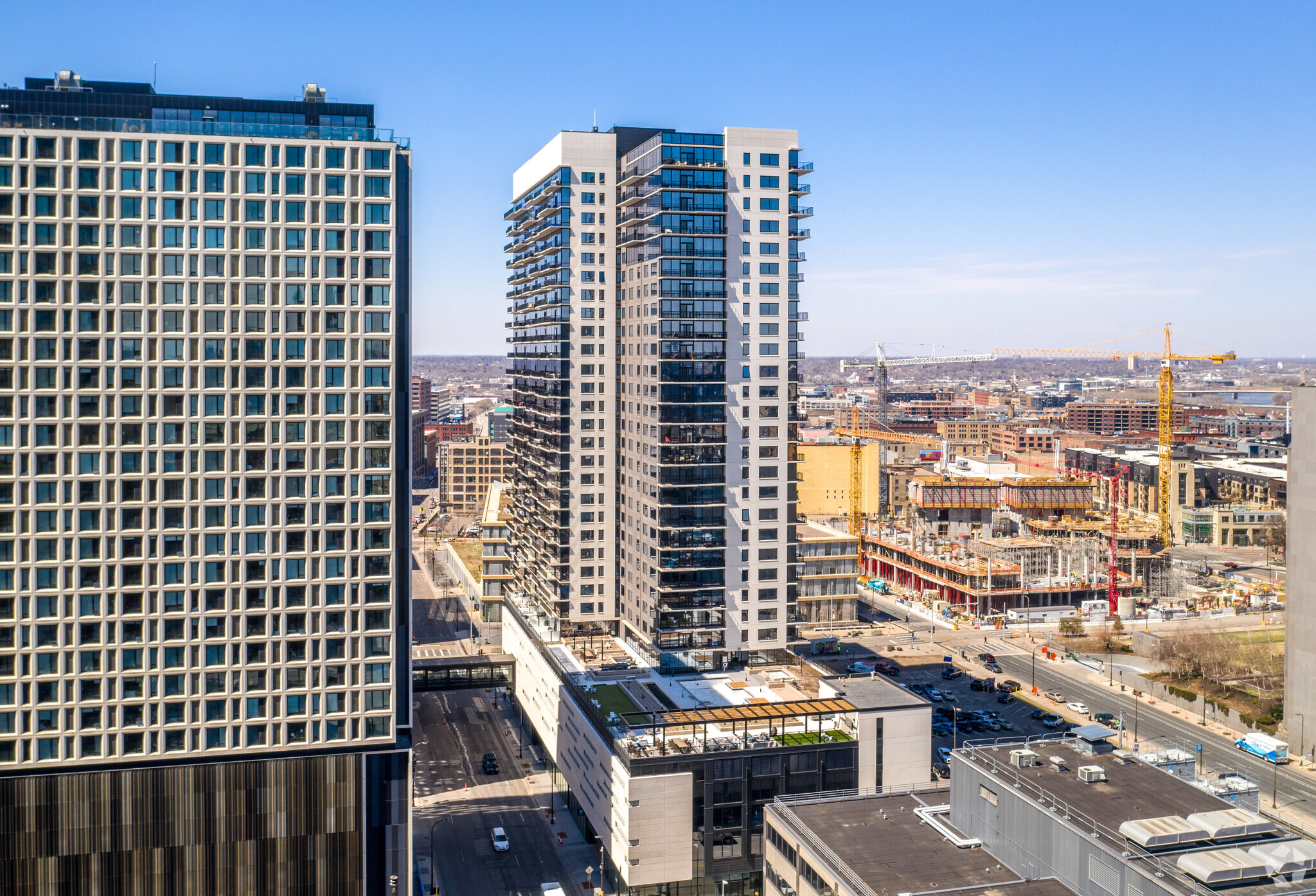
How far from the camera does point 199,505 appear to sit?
5519cm

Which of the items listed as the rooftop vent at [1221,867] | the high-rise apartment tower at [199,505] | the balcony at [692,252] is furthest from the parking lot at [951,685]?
the high-rise apartment tower at [199,505]

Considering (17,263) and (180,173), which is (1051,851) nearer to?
(180,173)

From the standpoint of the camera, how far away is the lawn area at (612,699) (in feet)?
247

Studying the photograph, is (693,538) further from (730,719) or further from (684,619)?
(730,719)

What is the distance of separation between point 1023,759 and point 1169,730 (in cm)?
6155

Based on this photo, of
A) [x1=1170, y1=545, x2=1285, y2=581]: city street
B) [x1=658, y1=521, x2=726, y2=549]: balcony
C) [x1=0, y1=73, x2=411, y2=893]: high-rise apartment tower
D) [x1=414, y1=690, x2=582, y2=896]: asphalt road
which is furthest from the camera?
[x1=1170, y1=545, x2=1285, y2=581]: city street

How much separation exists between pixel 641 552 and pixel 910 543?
88.6m

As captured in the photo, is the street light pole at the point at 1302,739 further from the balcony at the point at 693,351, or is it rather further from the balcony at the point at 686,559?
the balcony at the point at 693,351

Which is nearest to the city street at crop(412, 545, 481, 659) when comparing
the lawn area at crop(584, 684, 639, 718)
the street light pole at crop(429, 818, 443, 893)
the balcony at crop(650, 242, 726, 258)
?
the street light pole at crop(429, 818, 443, 893)

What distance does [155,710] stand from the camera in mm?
54812

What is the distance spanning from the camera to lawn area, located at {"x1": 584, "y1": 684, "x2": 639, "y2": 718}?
75188 millimetres

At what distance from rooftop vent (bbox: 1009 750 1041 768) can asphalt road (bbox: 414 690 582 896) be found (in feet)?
105

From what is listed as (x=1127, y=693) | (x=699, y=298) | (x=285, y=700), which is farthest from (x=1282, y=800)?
(x=285, y=700)

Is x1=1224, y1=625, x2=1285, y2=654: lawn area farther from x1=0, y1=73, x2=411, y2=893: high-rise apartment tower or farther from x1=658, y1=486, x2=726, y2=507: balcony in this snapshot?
x1=0, y1=73, x2=411, y2=893: high-rise apartment tower
